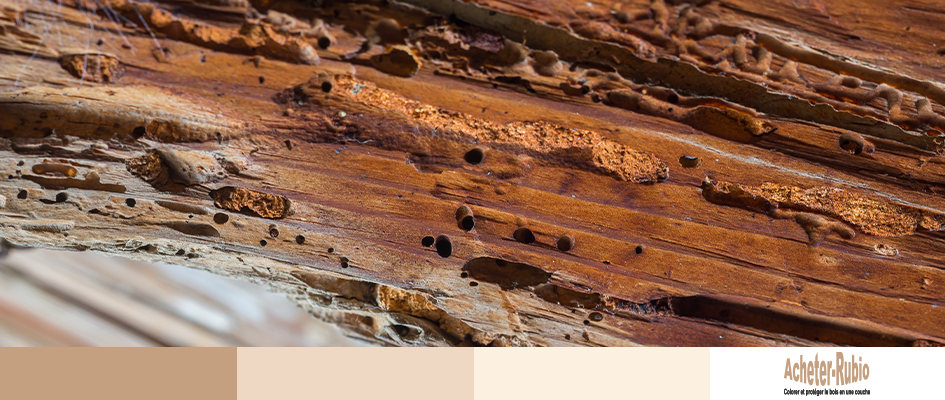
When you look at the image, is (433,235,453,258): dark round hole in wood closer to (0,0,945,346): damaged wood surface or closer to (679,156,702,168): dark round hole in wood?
(0,0,945,346): damaged wood surface

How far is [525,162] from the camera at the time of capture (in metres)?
0.88

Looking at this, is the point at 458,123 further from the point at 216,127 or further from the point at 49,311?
the point at 49,311

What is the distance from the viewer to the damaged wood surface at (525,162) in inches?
34.5

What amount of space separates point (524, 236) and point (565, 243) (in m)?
0.07

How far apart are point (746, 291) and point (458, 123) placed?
584 millimetres

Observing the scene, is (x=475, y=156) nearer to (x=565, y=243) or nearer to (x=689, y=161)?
(x=565, y=243)

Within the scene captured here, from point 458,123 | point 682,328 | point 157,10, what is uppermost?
point 157,10

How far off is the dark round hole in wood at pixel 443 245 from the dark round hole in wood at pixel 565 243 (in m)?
0.19

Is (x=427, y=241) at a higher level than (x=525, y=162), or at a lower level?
lower

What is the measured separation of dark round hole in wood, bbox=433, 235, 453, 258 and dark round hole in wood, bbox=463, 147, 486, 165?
0.46 feet

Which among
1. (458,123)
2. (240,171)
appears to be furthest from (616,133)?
(240,171)

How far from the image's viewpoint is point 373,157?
0.88 m

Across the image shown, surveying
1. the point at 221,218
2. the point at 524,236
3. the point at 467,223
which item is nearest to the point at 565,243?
the point at 524,236

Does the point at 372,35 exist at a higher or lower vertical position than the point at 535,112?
higher
